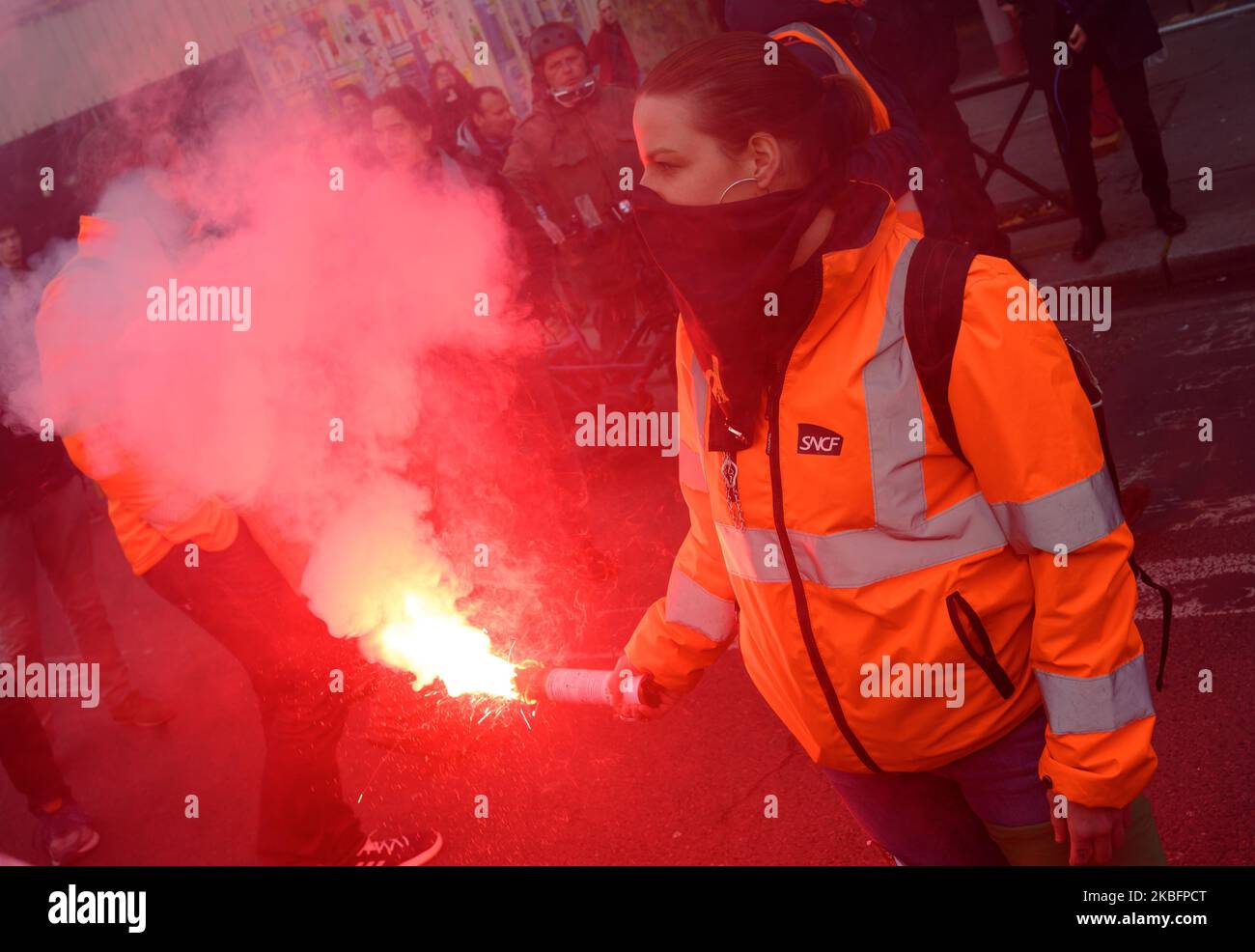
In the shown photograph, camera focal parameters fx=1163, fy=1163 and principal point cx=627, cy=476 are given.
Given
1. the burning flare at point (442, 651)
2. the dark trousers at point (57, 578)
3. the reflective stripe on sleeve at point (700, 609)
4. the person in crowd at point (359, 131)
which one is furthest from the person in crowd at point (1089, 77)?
the dark trousers at point (57, 578)

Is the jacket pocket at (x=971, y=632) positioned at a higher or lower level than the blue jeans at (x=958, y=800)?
higher

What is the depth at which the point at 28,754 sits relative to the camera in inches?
183

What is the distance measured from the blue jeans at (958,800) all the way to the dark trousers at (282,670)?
207cm

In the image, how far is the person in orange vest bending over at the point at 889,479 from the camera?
1.83 metres

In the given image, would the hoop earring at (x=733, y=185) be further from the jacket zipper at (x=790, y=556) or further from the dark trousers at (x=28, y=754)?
the dark trousers at (x=28, y=754)

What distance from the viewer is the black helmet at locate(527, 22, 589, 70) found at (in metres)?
7.10

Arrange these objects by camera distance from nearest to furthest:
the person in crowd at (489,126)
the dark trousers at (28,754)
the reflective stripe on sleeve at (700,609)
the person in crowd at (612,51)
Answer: the reflective stripe on sleeve at (700,609)
the dark trousers at (28,754)
the person in crowd at (489,126)
the person in crowd at (612,51)

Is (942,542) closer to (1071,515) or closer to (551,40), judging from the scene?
(1071,515)

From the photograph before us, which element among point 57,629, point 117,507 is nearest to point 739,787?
point 117,507

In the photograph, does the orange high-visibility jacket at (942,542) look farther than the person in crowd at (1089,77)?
No

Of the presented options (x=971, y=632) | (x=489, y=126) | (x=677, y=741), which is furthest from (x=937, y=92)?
(x=971, y=632)

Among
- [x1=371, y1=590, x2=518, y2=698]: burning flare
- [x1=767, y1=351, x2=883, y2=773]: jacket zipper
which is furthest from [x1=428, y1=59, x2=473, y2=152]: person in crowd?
[x1=767, y1=351, x2=883, y2=773]: jacket zipper

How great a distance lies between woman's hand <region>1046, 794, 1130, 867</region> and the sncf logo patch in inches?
27.0
